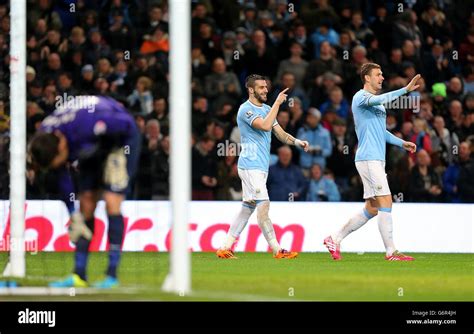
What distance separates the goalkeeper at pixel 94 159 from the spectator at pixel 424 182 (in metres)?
9.62

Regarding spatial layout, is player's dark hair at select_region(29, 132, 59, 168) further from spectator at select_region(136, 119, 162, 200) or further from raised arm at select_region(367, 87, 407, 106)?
spectator at select_region(136, 119, 162, 200)

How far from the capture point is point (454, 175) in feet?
71.2

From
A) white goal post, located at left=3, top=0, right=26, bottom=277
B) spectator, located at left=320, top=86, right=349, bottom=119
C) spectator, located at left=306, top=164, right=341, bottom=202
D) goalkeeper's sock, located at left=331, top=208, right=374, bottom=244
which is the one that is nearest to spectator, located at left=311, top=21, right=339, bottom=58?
spectator, located at left=320, top=86, right=349, bottom=119

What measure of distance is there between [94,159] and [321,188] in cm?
943

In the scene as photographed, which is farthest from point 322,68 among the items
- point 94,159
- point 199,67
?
point 94,159

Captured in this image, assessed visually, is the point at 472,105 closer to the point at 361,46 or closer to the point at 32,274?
the point at 361,46

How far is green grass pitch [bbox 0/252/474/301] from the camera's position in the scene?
489 inches

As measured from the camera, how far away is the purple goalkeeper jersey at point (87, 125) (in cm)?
1220

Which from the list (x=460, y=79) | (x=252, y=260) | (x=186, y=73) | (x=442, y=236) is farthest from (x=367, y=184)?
(x=460, y=79)

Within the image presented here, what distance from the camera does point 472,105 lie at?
75.5ft

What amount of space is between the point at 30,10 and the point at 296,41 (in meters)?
4.51

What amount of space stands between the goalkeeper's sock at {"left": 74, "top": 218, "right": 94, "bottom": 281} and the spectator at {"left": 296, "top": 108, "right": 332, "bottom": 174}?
9.58 meters

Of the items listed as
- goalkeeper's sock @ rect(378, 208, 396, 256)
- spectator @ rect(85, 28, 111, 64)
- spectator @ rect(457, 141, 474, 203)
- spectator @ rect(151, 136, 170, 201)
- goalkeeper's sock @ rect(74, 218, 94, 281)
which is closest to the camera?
goalkeeper's sock @ rect(74, 218, 94, 281)

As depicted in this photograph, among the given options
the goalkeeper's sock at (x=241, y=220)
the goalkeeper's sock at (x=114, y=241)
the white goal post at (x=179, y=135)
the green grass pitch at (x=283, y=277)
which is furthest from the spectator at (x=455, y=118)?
the white goal post at (x=179, y=135)
